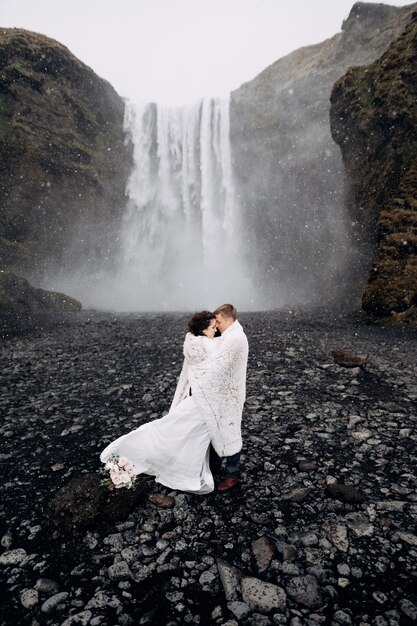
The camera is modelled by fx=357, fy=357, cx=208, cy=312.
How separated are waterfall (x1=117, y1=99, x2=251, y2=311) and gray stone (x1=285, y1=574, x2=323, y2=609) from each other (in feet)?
138

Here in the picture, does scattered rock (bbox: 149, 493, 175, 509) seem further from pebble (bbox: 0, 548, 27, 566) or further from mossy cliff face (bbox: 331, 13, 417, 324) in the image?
mossy cliff face (bbox: 331, 13, 417, 324)

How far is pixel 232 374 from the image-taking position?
543 cm

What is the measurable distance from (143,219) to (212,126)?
17.0 metres

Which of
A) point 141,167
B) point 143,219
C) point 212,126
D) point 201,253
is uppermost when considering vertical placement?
point 212,126

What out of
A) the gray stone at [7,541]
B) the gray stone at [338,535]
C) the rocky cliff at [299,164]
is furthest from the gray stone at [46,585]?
the rocky cliff at [299,164]

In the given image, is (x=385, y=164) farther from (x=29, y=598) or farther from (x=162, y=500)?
(x=29, y=598)

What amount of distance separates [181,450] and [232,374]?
4.59 ft

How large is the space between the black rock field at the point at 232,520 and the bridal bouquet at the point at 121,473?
4.8 inches

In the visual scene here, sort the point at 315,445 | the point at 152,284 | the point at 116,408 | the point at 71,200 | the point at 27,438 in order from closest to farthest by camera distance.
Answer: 1. the point at 315,445
2. the point at 27,438
3. the point at 116,408
4. the point at 71,200
5. the point at 152,284

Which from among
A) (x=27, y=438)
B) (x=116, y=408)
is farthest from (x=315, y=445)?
(x=27, y=438)

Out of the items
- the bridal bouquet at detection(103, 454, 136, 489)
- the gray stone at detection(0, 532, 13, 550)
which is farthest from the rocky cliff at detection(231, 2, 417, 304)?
the gray stone at detection(0, 532, 13, 550)

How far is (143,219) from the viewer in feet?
159

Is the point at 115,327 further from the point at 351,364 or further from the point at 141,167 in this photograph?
the point at 141,167

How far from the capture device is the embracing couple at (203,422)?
17.7 feet
